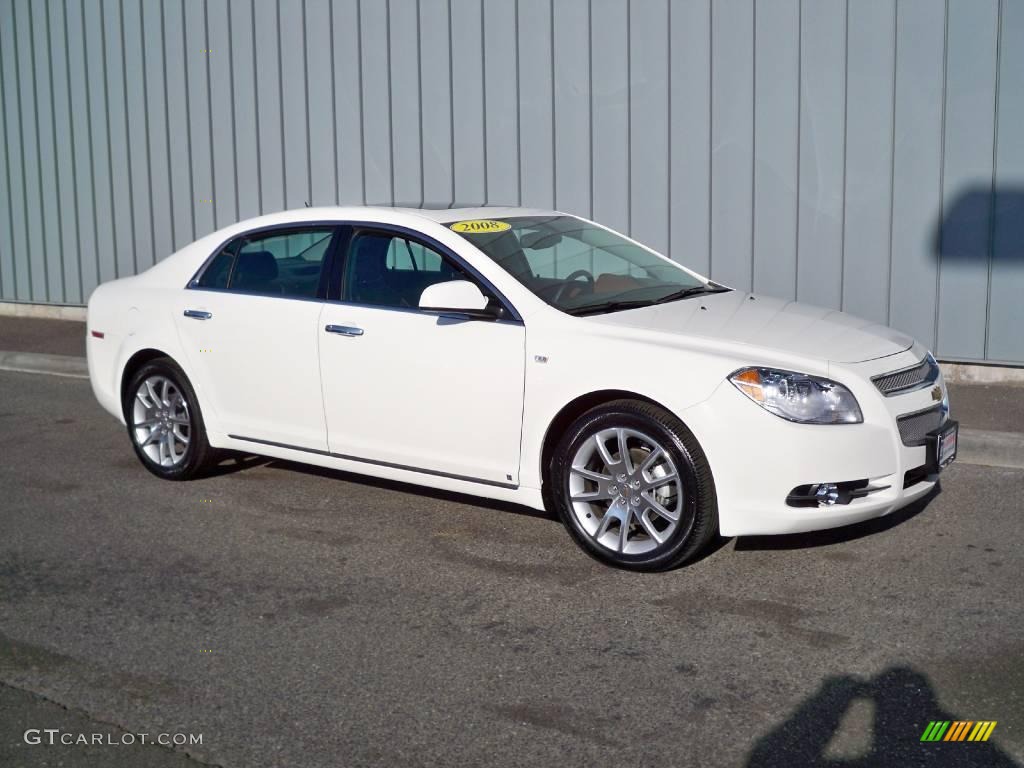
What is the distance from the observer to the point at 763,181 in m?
9.31

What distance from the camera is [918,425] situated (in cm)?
535

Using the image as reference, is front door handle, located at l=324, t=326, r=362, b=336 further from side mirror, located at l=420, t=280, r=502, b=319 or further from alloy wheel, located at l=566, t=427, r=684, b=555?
alloy wheel, located at l=566, t=427, r=684, b=555

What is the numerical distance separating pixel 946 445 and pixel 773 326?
90cm

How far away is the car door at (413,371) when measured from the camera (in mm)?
5645

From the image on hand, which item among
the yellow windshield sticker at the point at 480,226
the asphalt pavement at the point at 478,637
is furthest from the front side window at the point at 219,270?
the yellow windshield sticker at the point at 480,226

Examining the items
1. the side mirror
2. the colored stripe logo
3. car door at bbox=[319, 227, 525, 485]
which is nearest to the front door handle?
car door at bbox=[319, 227, 525, 485]

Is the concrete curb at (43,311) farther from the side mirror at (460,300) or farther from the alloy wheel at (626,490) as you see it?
the alloy wheel at (626,490)

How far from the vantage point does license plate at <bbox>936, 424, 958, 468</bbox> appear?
5.34 metres

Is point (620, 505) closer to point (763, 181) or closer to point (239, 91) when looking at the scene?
point (763, 181)

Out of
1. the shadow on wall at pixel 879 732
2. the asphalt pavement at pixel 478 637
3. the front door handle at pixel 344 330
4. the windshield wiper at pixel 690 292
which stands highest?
the windshield wiper at pixel 690 292

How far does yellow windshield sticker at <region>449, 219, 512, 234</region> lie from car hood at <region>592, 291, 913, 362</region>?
91 centimetres

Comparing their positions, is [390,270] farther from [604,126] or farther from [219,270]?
[604,126]

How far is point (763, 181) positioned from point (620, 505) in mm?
4657

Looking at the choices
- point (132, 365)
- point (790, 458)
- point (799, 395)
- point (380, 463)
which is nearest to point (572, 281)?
point (380, 463)
